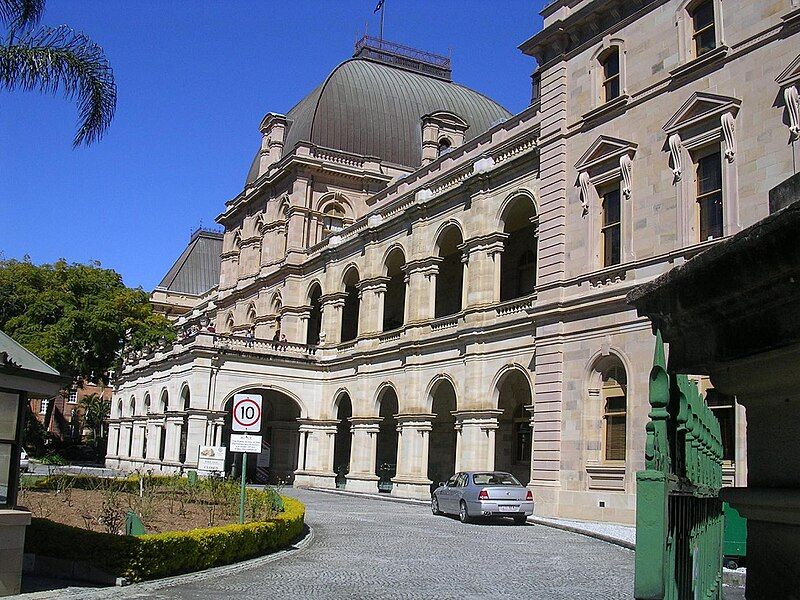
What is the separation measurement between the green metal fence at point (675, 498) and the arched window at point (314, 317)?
141 ft

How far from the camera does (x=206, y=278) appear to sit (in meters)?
80.5

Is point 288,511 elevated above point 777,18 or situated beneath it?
situated beneath

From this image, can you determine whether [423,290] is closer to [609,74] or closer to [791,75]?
[609,74]

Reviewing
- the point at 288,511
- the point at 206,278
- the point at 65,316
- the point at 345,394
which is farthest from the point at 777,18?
the point at 206,278

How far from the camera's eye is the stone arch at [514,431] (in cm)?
3275

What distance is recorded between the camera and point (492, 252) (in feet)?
105

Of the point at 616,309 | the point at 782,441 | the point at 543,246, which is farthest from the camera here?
the point at 543,246

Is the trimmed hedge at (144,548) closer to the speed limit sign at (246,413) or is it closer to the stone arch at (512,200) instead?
the speed limit sign at (246,413)

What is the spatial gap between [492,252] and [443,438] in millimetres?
10644

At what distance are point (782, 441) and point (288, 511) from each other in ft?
55.2

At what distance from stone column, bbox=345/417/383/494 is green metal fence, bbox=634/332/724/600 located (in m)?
35.7

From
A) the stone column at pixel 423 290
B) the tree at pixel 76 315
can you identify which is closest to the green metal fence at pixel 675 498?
the stone column at pixel 423 290

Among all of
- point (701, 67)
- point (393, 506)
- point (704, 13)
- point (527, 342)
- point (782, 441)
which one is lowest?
point (393, 506)

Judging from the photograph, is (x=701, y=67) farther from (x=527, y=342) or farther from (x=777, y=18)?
(x=527, y=342)
